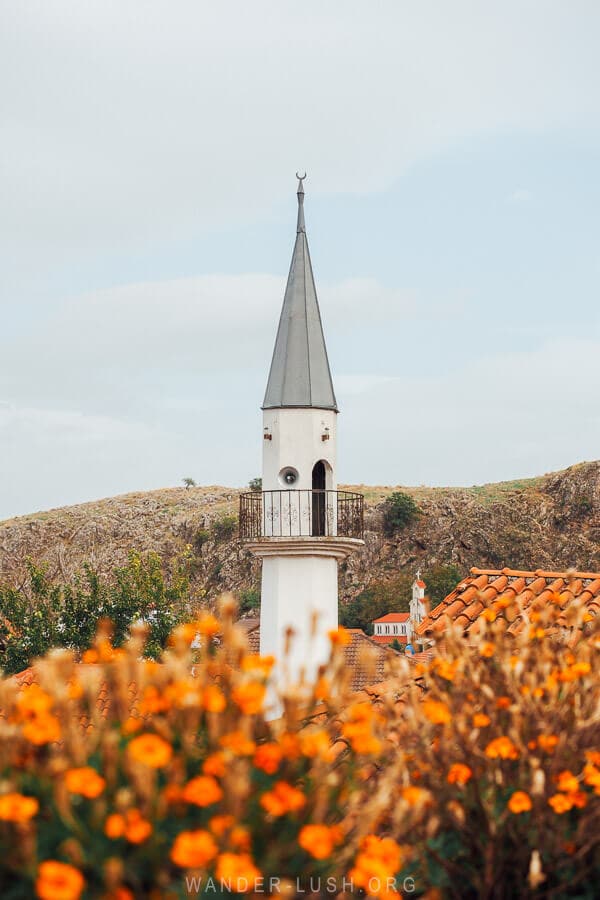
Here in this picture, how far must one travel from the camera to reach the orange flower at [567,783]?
328cm

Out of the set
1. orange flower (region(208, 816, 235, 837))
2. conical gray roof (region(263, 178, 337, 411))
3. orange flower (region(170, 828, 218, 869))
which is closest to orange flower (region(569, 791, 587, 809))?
orange flower (region(208, 816, 235, 837))

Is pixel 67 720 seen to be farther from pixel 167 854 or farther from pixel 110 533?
pixel 110 533

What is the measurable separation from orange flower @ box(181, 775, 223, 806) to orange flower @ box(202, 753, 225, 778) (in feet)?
0.27

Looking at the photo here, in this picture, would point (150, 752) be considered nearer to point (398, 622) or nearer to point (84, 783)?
point (84, 783)

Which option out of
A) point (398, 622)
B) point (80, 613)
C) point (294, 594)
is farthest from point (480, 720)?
point (398, 622)

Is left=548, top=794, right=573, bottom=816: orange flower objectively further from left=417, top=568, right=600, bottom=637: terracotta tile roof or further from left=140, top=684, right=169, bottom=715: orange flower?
left=417, top=568, right=600, bottom=637: terracotta tile roof

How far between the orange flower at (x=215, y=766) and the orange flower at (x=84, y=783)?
28 cm

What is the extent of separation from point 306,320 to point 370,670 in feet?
64.6

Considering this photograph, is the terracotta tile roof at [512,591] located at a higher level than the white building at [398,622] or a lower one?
higher

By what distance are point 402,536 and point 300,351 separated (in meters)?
32.6

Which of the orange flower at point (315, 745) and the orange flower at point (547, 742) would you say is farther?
the orange flower at point (547, 742)

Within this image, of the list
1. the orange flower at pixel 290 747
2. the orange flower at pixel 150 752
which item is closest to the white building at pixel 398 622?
the orange flower at pixel 290 747

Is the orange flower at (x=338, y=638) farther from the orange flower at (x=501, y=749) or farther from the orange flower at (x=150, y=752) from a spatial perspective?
the orange flower at (x=150, y=752)

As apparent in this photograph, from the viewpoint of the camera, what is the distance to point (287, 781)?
2807 mm
